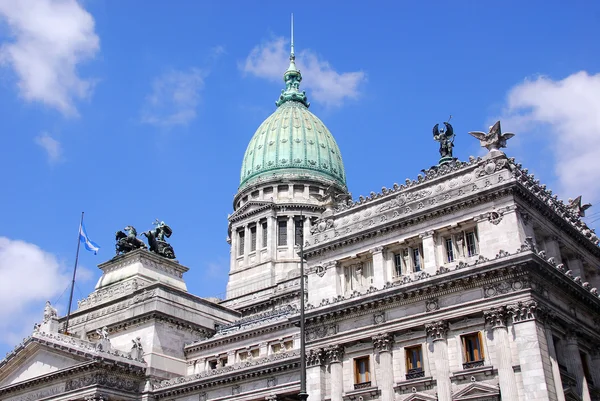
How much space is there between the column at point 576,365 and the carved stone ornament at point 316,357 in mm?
14538

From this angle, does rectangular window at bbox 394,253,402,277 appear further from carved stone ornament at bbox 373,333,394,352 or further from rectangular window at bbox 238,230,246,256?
rectangular window at bbox 238,230,246,256

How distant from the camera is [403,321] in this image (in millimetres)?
42375

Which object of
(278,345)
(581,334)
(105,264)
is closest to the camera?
(581,334)

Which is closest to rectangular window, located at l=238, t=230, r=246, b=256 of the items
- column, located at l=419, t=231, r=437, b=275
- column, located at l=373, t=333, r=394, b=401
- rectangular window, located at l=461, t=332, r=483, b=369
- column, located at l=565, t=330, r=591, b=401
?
column, located at l=419, t=231, r=437, b=275

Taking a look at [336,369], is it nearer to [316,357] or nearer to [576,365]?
[316,357]

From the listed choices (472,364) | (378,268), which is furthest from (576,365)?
(378,268)

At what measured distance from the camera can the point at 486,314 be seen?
3912cm

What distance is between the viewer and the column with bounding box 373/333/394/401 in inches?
1635

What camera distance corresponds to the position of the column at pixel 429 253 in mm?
43000

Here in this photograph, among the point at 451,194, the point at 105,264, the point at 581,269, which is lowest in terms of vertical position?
the point at 581,269

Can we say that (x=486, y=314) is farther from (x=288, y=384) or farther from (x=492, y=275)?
(x=288, y=384)

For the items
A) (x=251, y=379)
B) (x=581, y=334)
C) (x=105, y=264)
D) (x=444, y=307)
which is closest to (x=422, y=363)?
(x=444, y=307)

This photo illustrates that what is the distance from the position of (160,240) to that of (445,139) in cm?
3458

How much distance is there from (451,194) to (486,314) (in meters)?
8.22
